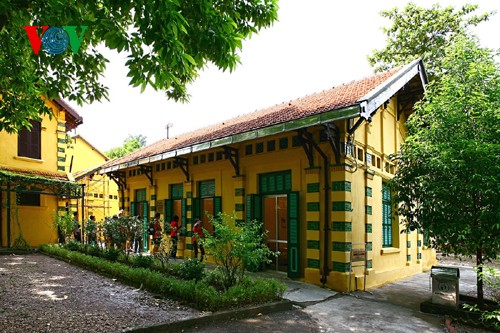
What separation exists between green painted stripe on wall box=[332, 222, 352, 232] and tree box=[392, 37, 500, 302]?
1.36 metres

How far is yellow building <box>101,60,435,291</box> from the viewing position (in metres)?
9.08

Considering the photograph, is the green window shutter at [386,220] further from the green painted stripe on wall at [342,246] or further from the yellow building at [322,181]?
the green painted stripe on wall at [342,246]

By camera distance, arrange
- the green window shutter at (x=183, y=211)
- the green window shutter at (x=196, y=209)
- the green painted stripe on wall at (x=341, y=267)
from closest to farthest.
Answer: the green painted stripe on wall at (x=341, y=267)
the green window shutter at (x=196, y=209)
the green window shutter at (x=183, y=211)

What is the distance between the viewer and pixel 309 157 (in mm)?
9609

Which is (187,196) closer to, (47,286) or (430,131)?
(47,286)

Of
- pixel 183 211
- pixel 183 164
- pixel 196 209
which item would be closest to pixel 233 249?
pixel 196 209

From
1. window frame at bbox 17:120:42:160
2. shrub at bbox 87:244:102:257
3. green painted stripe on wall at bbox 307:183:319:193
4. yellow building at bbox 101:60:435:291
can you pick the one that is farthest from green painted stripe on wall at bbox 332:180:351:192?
window frame at bbox 17:120:42:160

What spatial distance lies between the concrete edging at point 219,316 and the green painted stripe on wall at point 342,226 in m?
2.41

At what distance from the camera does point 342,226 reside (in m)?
8.99

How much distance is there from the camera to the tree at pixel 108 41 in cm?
479

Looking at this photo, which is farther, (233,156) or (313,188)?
(233,156)

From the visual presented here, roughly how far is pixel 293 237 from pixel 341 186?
79.2 inches

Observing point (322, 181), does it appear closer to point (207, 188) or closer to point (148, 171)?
point (207, 188)

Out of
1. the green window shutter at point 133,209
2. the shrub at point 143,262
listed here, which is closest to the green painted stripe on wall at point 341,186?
the shrub at point 143,262
